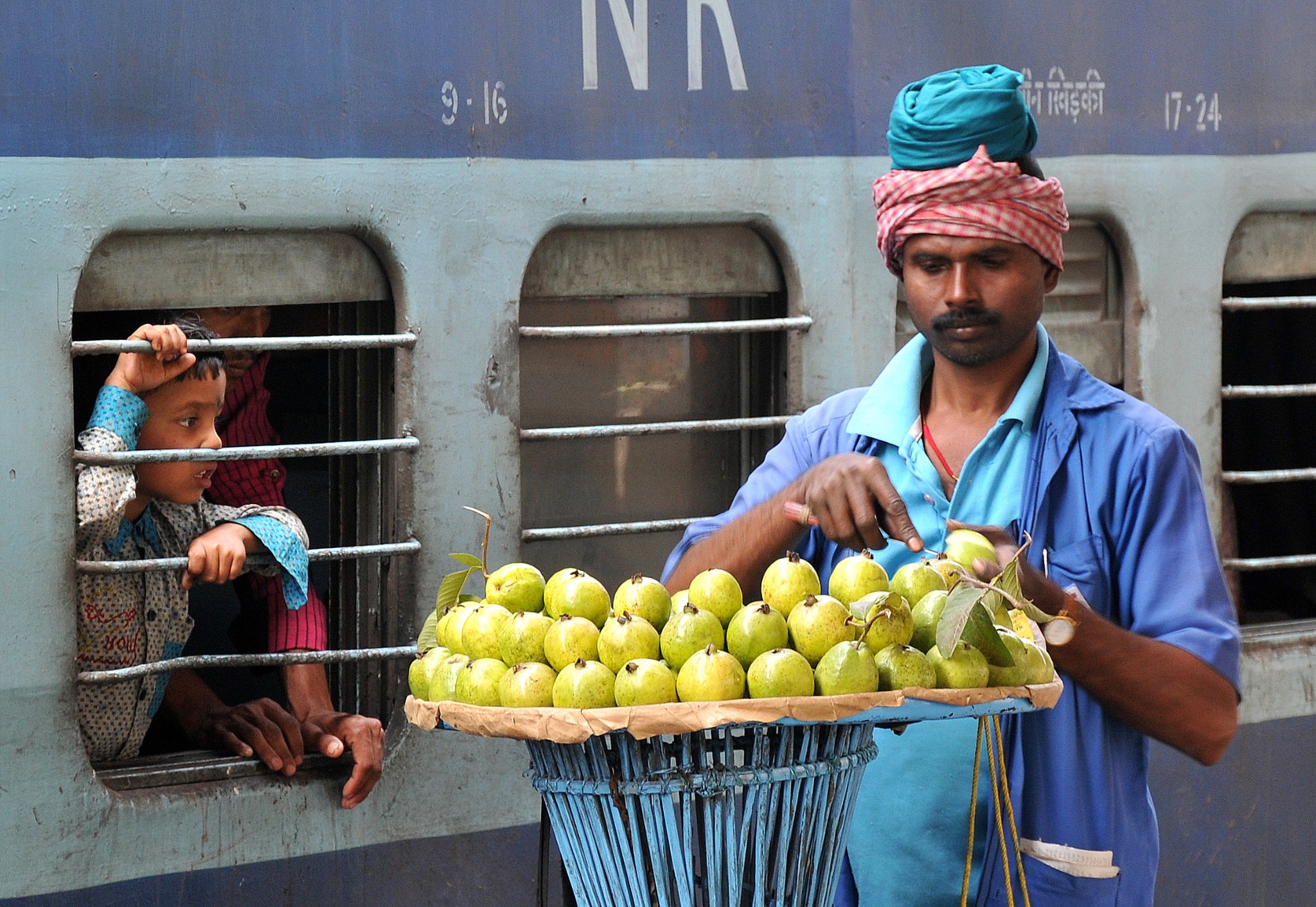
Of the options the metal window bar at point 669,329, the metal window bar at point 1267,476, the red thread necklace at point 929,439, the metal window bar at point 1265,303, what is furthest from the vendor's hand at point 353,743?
the metal window bar at point 1265,303

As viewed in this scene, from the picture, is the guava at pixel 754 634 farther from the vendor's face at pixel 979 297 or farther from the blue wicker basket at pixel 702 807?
the vendor's face at pixel 979 297

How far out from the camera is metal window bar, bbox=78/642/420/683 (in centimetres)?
353

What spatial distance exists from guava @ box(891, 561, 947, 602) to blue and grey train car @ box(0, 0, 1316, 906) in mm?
1771

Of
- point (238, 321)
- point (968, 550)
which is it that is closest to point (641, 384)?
point (238, 321)

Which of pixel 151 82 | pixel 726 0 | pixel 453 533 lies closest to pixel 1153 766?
pixel 453 533

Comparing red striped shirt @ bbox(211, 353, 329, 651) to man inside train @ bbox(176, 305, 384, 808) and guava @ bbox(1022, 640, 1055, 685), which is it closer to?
man inside train @ bbox(176, 305, 384, 808)

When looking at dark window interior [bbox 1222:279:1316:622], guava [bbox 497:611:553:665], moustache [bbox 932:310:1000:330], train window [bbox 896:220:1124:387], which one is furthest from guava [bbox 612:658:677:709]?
dark window interior [bbox 1222:279:1316:622]

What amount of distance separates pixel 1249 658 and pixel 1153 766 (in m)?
0.49

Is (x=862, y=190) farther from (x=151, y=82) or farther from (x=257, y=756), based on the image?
(x=257, y=756)

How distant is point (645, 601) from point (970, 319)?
29.7 inches

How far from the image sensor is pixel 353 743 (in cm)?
381

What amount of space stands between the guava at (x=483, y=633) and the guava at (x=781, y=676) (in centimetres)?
40

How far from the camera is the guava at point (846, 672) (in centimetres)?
210

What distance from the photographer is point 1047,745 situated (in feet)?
8.37
